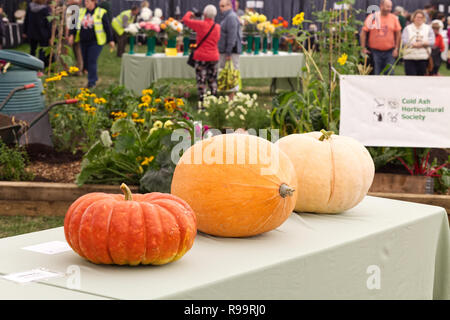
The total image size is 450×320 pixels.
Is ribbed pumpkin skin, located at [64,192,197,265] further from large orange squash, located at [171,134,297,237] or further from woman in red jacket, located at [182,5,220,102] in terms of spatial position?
woman in red jacket, located at [182,5,220,102]

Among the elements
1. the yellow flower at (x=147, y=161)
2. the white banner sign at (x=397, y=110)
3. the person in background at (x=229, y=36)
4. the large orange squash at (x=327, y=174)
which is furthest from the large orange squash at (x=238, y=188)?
the person in background at (x=229, y=36)

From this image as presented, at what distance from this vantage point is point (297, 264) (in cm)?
219

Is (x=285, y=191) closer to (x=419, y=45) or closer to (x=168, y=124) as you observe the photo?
(x=168, y=124)

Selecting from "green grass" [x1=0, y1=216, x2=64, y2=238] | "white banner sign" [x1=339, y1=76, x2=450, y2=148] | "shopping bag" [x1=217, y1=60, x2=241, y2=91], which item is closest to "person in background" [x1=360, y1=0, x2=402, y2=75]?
"shopping bag" [x1=217, y1=60, x2=241, y2=91]

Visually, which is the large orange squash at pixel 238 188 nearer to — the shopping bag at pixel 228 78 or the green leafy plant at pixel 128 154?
the green leafy plant at pixel 128 154

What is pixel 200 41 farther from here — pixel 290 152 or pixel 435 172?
pixel 290 152

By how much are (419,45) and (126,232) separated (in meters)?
10.8

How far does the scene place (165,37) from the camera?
1276cm

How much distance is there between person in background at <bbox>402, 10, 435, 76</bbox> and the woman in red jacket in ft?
11.1

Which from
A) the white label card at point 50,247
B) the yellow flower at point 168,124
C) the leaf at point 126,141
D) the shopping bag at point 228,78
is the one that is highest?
the white label card at point 50,247

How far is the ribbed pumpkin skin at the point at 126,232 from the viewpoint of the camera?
1.96 metres

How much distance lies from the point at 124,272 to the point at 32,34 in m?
11.5

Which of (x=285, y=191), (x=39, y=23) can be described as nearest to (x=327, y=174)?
(x=285, y=191)

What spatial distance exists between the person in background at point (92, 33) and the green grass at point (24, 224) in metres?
7.96
